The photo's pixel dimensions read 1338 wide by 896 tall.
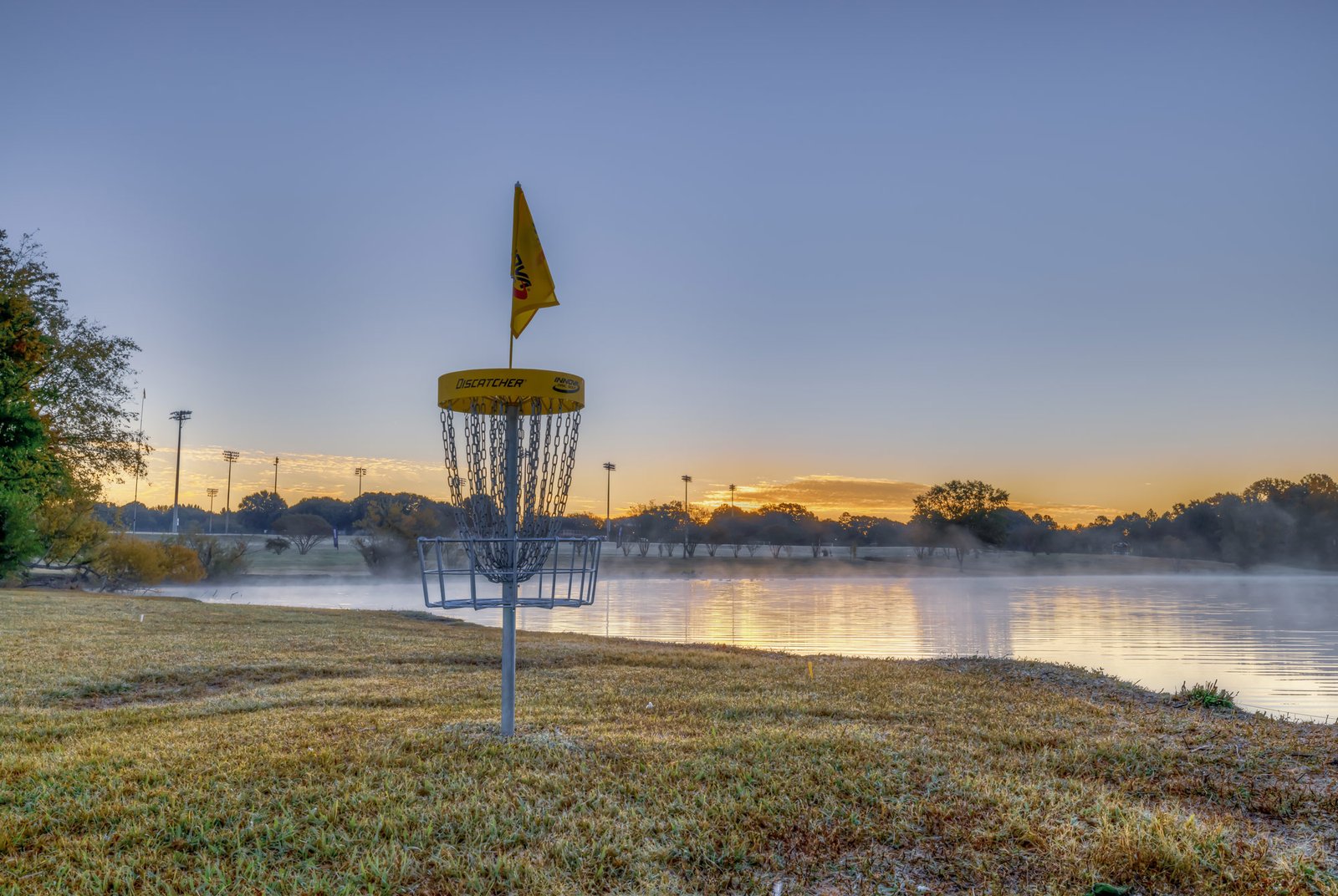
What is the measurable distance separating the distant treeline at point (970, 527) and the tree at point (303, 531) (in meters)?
3.98

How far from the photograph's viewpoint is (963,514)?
108375 millimetres

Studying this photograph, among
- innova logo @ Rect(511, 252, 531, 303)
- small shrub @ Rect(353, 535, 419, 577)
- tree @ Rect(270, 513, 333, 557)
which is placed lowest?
small shrub @ Rect(353, 535, 419, 577)

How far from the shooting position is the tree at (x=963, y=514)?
10650 cm

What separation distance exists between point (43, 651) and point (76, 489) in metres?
20.7

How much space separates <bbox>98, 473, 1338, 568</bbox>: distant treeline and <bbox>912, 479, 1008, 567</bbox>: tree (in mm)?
122

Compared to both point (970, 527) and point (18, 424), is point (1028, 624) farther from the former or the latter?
point (970, 527)

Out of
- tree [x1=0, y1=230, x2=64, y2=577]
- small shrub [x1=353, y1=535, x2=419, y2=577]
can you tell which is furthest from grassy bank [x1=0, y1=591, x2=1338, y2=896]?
small shrub [x1=353, y1=535, x2=419, y2=577]

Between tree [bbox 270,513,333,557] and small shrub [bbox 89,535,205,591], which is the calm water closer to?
small shrub [bbox 89,535,205,591]

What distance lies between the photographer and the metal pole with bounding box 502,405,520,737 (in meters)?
6.02

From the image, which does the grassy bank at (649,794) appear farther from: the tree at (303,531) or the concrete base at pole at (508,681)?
the tree at (303,531)

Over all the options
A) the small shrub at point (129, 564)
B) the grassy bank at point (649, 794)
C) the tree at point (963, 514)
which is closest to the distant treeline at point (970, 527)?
the tree at point (963, 514)

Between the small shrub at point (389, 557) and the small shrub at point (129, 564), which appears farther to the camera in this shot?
the small shrub at point (389, 557)

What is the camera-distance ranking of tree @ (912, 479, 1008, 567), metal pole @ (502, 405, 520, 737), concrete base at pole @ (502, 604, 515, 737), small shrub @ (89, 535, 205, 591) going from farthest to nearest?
tree @ (912, 479, 1008, 567) → small shrub @ (89, 535, 205, 591) → concrete base at pole @ (502, 604, 515, 737) → metal pole @ (502, 405, 520, 737)

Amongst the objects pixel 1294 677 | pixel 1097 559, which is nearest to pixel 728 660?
pixel 1294 677
